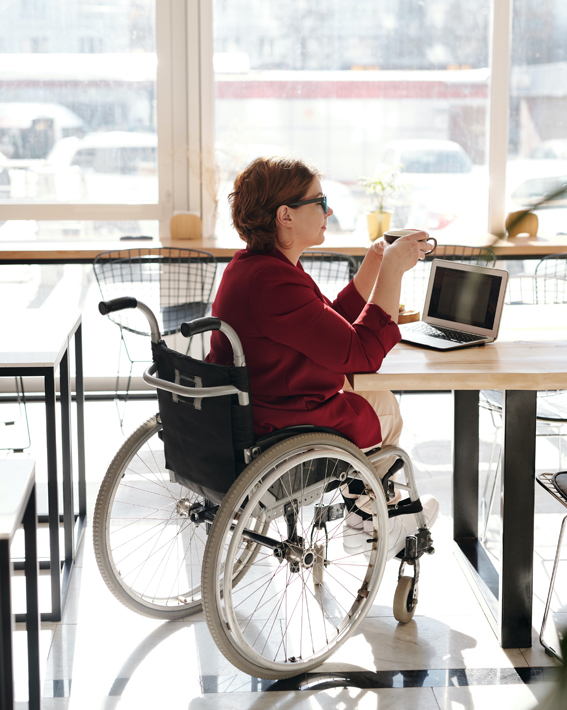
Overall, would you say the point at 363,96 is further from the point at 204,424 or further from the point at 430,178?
the point at 204,424

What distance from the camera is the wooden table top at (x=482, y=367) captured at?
1.72m

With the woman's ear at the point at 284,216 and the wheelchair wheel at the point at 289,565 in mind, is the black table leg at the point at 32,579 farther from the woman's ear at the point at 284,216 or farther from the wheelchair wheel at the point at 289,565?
the woman's ear at the point at 284,216

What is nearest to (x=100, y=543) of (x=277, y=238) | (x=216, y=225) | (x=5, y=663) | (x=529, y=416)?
(x=5, y=663)

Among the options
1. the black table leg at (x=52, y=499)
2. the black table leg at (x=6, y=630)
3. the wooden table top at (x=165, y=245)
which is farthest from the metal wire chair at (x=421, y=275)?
the black table leg at (x=6, y=630)

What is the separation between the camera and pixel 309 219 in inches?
71.6

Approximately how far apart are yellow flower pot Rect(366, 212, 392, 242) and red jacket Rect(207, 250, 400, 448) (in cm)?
267

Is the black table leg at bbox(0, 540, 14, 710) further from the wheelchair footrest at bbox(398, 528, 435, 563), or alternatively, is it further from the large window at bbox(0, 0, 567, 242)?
the large window at bbox(0, 0, 567, 242)

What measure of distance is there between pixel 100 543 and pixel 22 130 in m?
3.31

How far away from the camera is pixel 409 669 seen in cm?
192

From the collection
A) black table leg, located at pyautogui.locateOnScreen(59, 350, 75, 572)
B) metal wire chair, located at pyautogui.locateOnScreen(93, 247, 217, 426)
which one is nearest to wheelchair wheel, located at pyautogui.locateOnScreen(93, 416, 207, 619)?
black table leg, located at pyautogui.locateOnScreen(59, 350, 75, 572)

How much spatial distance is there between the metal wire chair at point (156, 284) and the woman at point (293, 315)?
1.93 m

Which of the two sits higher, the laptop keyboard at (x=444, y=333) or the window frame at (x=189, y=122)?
the window frame at (x=189, y=122)

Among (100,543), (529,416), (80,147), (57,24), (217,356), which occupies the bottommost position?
(100,543)

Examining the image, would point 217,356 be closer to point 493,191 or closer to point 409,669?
point 409,669
